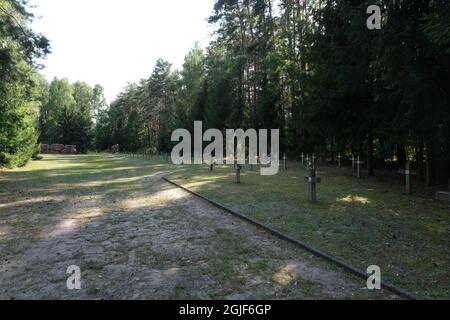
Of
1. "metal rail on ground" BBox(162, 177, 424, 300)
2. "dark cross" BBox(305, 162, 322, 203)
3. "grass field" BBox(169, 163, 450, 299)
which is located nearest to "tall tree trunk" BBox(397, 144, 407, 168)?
"grass field" BBox(169, 163, 450, 299)

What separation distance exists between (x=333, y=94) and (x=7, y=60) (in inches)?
610

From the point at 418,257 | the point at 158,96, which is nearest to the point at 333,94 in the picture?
the point at 418,257

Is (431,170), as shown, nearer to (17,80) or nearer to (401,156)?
(401,156)

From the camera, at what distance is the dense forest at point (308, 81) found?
10.0m

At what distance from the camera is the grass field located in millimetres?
4625

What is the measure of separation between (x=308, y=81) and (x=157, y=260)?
14852mm

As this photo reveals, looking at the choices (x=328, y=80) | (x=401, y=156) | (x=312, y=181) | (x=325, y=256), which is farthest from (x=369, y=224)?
(x=401, y=156)

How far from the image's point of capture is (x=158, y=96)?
182ft

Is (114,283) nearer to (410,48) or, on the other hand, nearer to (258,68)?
(410,48)

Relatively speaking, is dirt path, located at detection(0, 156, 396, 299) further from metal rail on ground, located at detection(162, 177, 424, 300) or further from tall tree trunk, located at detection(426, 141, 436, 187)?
tall tree trunk, located at detection(426, 141, 436, 187)

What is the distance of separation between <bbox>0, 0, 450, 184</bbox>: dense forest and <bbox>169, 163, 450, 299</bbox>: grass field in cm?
287

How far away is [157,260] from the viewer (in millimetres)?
5141

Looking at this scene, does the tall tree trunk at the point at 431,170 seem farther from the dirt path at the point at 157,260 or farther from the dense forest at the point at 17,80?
the dense forest at the point at 17,80

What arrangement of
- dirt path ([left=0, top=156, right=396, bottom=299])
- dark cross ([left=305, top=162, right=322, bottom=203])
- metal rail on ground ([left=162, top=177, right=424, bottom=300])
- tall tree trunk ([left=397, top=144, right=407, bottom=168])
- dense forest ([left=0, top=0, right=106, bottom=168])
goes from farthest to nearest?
tall tree trunk ([left=397, top=144, right=407, bottom=168]) < dense forest ([left=0, top=0, right=106, bottom=168]) < dark cross ([left=305, top=162, right=322, bottom=203]) < dirt path ([left=0, top=156, right=396, bottom=299]) < metal rail on ground ([left=162, top=177, right=424, bottom=300])
